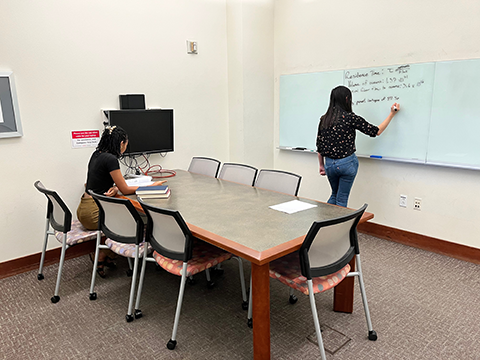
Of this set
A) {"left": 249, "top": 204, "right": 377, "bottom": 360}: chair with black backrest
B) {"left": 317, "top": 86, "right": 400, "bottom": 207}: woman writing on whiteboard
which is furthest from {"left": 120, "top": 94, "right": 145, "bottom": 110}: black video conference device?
{"left": 249, "top": 204, "right": 377, "bottom": 360}: chair with black backrest

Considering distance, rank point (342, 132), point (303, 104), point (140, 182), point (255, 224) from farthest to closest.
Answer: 1. point (303, 104)
2. point (342, 132)
3. point (140, 182)
4. point (255, 224)

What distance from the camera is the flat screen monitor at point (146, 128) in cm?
347

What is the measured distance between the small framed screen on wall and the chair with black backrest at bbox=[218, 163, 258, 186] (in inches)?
74.3

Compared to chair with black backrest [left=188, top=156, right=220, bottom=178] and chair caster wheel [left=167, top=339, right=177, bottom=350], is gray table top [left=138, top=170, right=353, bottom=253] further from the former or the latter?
chair caster wheel [left=167, top=339, right=177, bottom=350]

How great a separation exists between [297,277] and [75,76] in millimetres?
2798

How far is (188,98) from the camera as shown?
418 cm

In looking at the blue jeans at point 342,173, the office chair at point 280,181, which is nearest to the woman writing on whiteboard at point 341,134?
the blue jeans at point 342,173

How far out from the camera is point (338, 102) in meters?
3.21

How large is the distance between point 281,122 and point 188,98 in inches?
49.8

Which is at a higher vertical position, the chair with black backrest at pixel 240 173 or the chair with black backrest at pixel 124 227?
the chair with black backrest at pixel 240 173

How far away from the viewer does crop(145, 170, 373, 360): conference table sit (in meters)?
1.77

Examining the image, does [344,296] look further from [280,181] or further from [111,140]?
[111,140]

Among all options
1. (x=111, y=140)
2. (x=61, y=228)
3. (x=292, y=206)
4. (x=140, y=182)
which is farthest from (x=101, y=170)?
(x=292, y=206)

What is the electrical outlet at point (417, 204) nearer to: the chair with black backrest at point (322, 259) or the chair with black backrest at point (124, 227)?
the chair with black backrest at point (322, 259)
